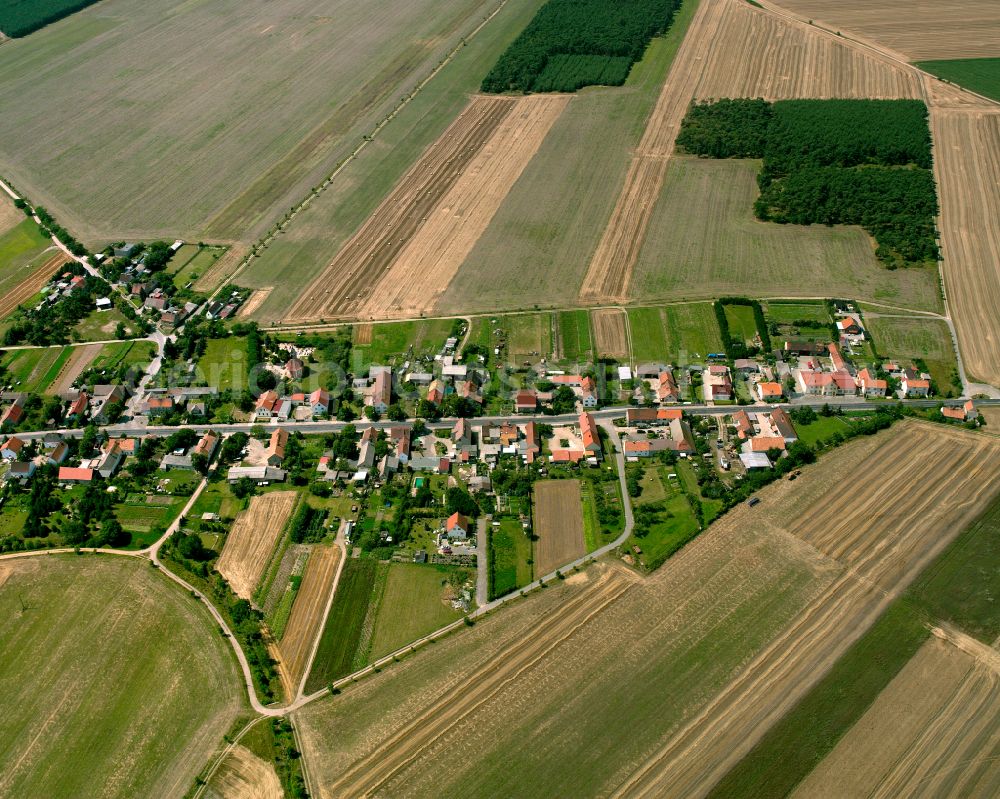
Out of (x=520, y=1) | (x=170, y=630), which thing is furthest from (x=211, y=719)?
(x=520, y=1)

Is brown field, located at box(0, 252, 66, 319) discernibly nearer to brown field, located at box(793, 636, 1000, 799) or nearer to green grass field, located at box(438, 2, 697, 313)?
green grass field, located at box(438, 2, 697, 313)

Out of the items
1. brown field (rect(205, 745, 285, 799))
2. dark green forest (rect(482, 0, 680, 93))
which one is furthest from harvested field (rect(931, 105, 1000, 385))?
brown field (rect(205, 745, 285, 799))

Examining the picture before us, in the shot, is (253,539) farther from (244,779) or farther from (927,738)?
(927,738)

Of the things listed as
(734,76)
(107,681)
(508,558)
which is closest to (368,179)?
(734,76)

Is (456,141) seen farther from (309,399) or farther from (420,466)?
(420,466)

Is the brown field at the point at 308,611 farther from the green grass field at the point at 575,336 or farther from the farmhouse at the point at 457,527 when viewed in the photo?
the green grass field at the point at 575,336

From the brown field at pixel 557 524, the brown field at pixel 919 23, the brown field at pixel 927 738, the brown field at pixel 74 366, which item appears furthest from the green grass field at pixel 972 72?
the brown field at pixel 74 366
